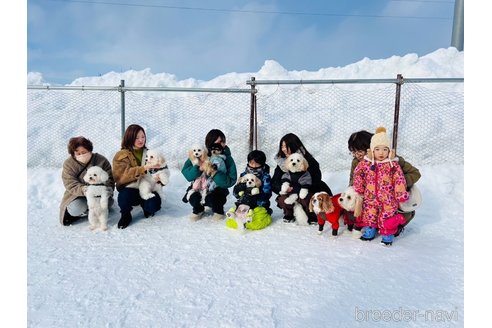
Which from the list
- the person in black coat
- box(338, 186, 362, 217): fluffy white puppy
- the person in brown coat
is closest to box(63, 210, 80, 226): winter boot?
the person in brown coat

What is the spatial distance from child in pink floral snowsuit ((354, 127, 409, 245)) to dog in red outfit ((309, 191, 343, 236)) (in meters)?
0.29

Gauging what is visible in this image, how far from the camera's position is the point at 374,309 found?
236 centimetres

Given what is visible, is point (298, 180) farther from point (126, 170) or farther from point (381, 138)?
point (126, 170)

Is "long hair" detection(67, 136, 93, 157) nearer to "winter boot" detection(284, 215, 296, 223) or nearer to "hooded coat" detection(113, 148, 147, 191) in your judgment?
"hooded coat" detection(113, 148, 147, 191)

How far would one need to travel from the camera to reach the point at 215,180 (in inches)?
163

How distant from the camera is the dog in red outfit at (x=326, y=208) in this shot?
349 centimetres

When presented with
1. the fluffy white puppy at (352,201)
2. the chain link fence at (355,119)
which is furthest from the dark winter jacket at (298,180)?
the chain link fence at (355,119)

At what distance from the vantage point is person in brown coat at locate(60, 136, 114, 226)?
3.95 metres

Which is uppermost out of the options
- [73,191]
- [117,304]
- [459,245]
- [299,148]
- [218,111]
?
[218,111]

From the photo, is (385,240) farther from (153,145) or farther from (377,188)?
(153,145)

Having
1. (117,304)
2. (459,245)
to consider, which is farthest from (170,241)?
(459,245)

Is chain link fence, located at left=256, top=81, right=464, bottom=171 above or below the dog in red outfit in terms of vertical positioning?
above

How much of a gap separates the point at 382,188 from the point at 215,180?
1.91m

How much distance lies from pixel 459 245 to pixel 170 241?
3042 mm
